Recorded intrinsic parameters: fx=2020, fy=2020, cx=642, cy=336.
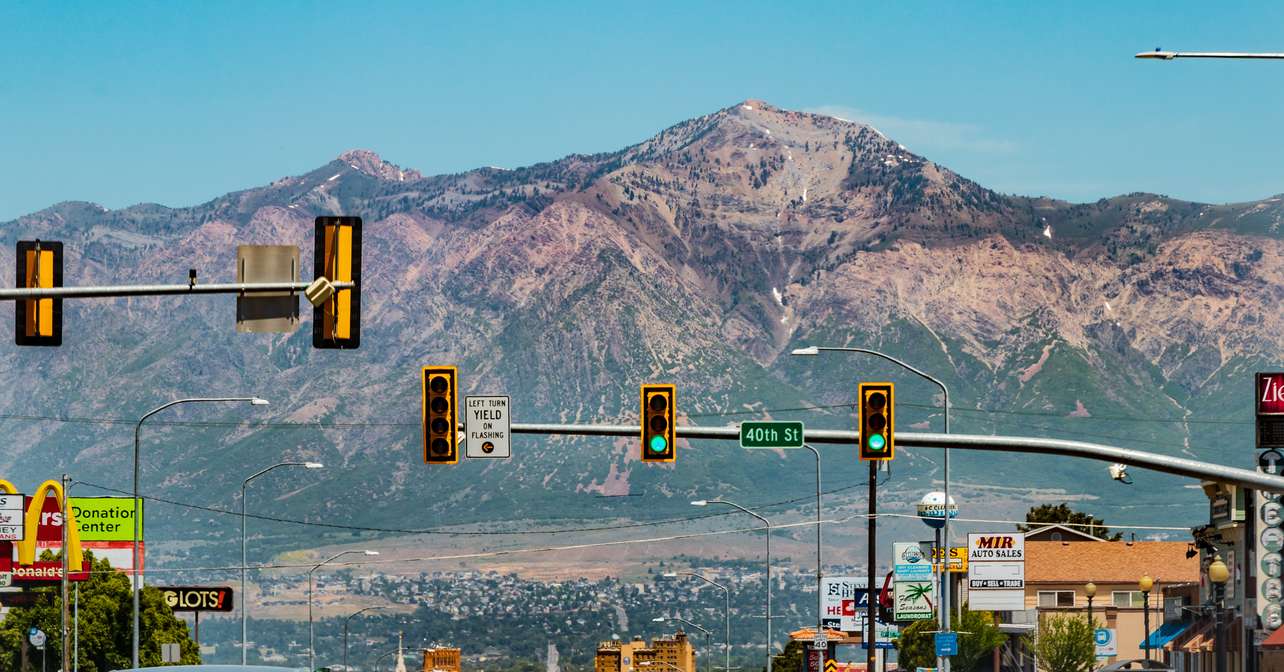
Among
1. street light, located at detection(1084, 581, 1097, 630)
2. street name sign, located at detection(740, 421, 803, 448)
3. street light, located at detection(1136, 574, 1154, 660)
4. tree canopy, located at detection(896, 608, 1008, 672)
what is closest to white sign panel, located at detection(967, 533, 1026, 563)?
tree canopy, located at detection(896, 608, 1008, 672)

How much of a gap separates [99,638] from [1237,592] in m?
65.6

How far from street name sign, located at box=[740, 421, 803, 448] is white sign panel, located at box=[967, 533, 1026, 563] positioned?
261 feet

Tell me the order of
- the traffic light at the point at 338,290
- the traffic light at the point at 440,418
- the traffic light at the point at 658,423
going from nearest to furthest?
the traffic light at the point at 338,290 < the traffic light at the point at 440,418 < the traffic light at the point at 658,423

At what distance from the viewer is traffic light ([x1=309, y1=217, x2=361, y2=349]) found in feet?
91.8

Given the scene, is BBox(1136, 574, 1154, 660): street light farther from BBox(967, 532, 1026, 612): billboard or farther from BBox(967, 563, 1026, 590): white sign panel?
BBox(967, 532, 1026, 612): billboard

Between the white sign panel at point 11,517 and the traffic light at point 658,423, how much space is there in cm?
7676

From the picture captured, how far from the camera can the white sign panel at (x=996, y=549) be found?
120 metres

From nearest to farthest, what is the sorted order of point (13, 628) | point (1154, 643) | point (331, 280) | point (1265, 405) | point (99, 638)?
point (331, 280)
point (1265, 405)
point (1154, 643)
point (99, 638)
point (13, 628)

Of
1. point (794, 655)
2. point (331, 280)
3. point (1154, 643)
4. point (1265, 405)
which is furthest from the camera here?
point (794, 655)

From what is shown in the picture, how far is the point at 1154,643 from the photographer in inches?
4375

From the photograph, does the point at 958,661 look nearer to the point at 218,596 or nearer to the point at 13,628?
the point at 218,596

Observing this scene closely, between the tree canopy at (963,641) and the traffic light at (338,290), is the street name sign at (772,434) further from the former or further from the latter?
the tree canopy at (963,641)

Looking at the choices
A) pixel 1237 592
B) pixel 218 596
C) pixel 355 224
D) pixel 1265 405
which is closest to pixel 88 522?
pixel 218 596

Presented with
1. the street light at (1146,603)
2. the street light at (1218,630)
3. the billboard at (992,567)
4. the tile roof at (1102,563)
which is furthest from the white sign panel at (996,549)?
the street light at (1218,630)
